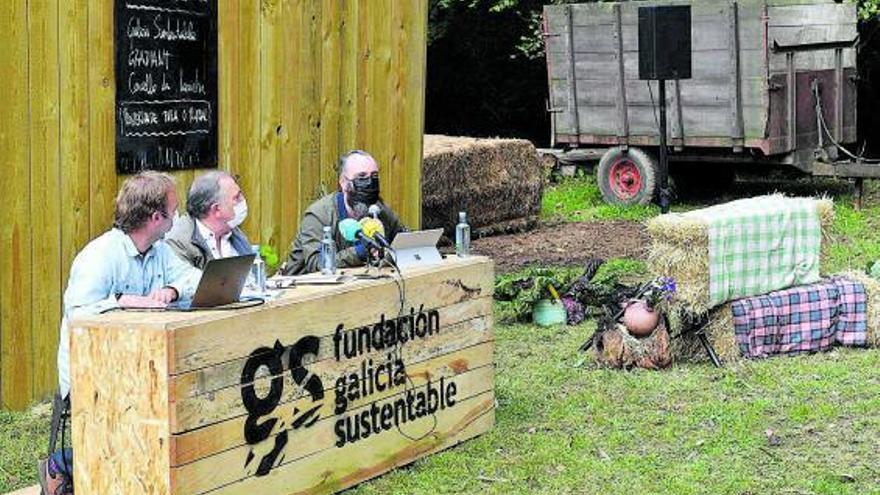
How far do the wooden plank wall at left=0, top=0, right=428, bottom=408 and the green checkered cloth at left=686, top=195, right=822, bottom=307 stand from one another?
2.46 metres

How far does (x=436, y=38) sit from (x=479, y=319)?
1815 centimetres

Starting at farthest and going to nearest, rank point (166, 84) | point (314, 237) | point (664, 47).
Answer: point (664, 47) → point (166, 84) → point (314, 237)

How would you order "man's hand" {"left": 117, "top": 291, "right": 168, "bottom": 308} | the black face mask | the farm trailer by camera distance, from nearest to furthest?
1. "man's hand" {"left": 117, "top": 291, "right": 168, "bottom": 308}
2. the black face mask
3. the farm trailer

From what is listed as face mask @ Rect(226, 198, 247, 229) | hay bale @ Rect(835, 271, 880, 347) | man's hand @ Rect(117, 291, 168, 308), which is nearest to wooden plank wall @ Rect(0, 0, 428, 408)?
face mask @ Rect(226, 198, 247, 229)

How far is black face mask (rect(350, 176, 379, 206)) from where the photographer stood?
8453 mm

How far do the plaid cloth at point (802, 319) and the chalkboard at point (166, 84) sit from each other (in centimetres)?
357

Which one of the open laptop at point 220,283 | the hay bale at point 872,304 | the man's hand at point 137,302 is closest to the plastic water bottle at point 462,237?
the open laptop at point 220,283

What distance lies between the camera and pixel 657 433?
322 inches

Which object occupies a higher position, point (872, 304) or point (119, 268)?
point (119, 268)

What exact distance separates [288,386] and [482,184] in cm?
1049

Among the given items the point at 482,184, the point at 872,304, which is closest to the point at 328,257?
the point at 872,304

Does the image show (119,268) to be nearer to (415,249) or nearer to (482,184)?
(415,249)

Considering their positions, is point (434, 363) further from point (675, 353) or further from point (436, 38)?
point (436, 38)

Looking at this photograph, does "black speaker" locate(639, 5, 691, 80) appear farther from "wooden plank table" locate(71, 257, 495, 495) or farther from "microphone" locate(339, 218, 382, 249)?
"microphone" locate(339, 218, 382, 249)
